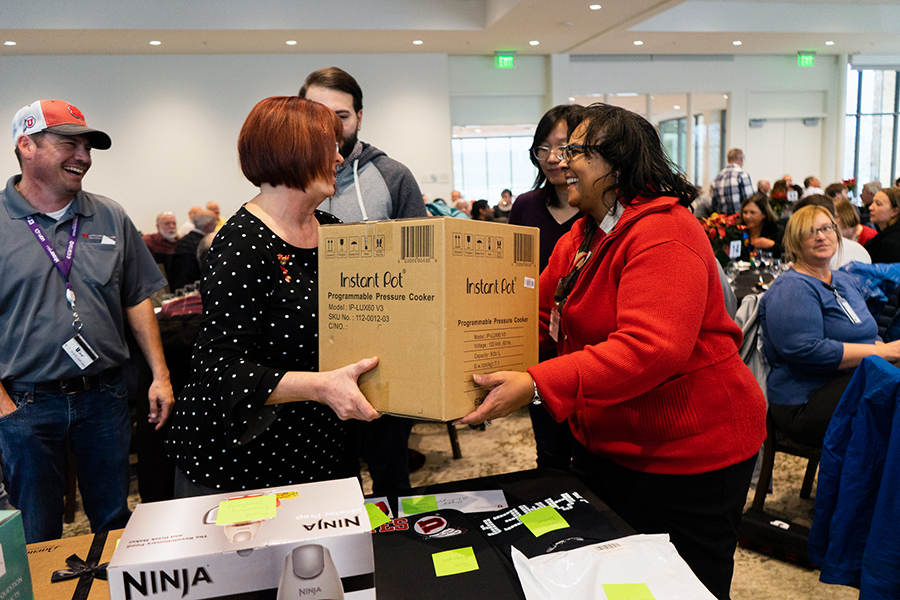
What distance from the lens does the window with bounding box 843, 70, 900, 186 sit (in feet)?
41.0

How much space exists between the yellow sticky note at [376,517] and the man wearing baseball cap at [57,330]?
4.04ft

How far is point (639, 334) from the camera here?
42.4 inches

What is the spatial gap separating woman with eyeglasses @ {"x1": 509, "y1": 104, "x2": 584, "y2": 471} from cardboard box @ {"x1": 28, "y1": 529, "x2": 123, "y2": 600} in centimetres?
132

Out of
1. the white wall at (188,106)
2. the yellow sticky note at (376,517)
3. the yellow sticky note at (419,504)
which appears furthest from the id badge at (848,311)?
the white wall at (188,106)

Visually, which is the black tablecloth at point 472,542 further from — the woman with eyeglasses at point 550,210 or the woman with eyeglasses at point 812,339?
the woman with eyeglasses at point 812,339

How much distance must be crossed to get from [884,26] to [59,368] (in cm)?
1289

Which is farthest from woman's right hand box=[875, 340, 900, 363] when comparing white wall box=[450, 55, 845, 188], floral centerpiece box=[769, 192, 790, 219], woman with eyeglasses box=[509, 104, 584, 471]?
white wall box=[450, 55, 845, 188]

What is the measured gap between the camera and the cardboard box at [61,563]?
0.95 metres

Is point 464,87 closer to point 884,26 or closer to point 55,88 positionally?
point 55,88

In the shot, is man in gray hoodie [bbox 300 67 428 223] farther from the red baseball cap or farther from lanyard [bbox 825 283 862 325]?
lanyard [bbox 825 283 862 325]

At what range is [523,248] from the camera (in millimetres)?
1148

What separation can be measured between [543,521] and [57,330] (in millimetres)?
1628

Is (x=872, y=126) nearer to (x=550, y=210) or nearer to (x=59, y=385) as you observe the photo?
(x=550, y=210)

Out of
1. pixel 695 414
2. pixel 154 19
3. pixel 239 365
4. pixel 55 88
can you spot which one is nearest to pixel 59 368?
pixel 239 365
